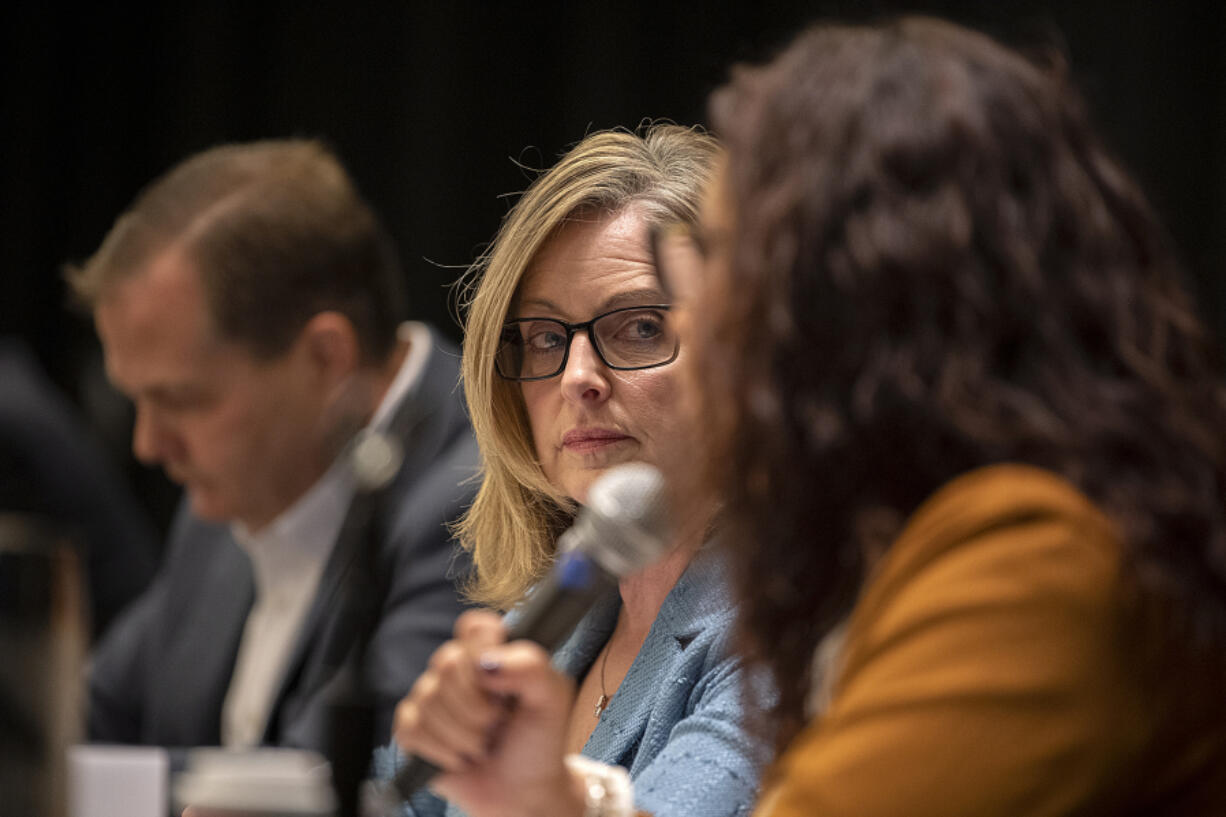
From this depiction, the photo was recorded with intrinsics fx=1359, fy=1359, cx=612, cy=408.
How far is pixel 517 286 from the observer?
67.5 inches

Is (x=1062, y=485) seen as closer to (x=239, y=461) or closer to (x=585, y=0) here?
(x=239, y=461)

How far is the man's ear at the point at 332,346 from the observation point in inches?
94.5

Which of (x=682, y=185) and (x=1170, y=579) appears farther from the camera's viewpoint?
(x=682, y=185)

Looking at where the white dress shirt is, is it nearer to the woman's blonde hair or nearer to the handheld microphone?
the woman's blonde hair

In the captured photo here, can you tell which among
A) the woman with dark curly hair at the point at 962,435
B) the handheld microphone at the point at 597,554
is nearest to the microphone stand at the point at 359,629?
the handheld microphone at the point at 597,554

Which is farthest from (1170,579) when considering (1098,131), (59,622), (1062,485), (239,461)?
(239,461)

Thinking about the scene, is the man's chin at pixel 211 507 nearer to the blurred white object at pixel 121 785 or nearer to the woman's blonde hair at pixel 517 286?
the woman's blonde hair at pixel 517 286

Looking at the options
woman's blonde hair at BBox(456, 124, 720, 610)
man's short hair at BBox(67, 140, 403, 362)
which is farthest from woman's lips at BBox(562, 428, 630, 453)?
man's short hair at BBox(67, 140, 403, 362)

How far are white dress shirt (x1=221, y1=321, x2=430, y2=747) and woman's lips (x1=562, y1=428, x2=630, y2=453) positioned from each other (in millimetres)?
724

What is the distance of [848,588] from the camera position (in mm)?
921

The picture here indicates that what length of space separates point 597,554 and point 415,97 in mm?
2713

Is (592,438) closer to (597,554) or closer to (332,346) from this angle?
(597,554)

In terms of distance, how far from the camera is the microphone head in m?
0.92

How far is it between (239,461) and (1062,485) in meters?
1.80
